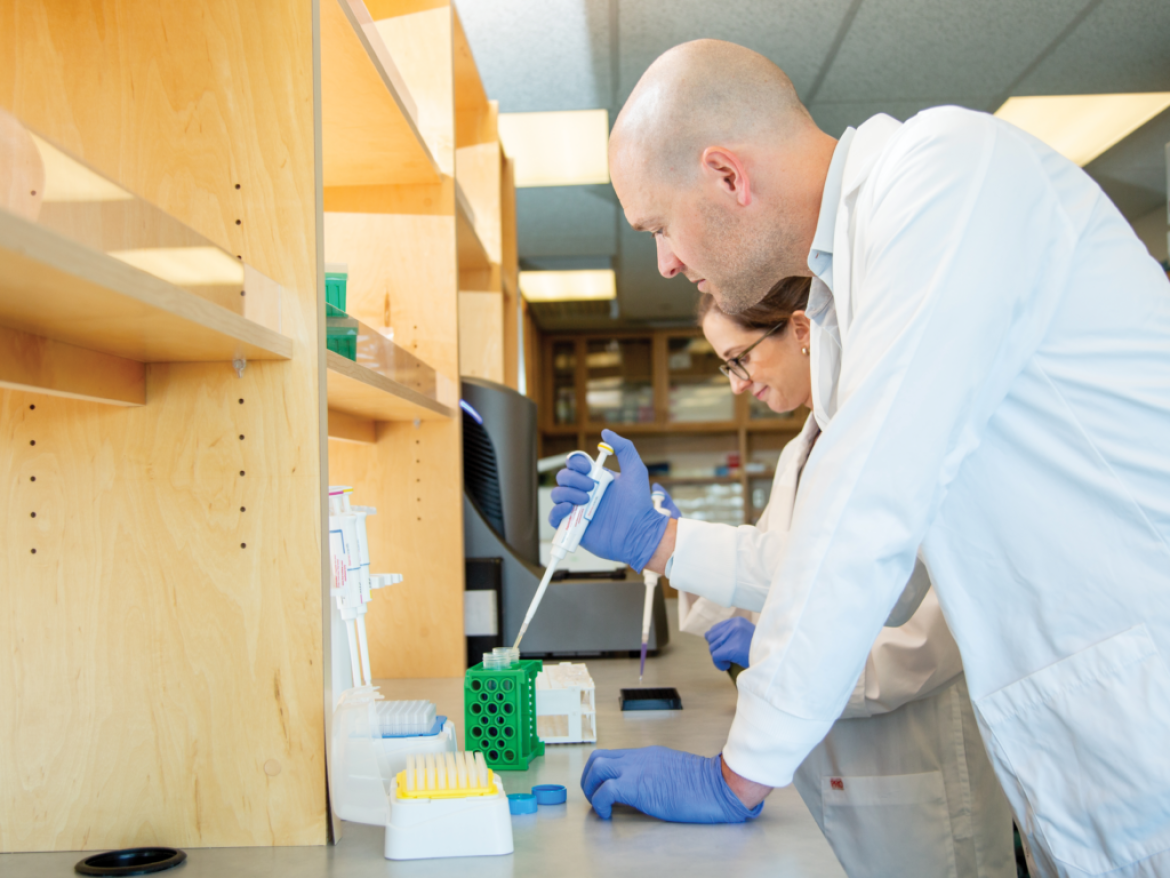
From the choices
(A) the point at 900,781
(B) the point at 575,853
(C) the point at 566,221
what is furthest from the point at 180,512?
(C) the point at 566,221

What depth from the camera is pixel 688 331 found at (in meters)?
7.07

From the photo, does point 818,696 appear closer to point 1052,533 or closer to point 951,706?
point 1052,533

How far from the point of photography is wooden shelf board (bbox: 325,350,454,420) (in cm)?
93

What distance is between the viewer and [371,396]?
1142 mm

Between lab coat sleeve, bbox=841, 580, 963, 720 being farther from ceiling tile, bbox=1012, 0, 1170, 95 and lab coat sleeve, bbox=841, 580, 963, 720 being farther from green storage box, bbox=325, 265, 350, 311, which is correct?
ceiling tile, bbox=1012, 0, 1170, 95

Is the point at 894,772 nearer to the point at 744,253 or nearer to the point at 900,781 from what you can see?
the point at 900,781

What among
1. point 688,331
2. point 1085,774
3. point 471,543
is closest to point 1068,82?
point 471,543

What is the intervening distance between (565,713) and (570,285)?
473 cm

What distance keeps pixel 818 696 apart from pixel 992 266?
1.35 feet

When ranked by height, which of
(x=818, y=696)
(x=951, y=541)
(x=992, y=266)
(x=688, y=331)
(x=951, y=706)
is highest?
(x=688, y=331)

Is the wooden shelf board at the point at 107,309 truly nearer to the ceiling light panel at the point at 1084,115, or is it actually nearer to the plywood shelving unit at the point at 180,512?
the plywood shelving unit at the point at 180,512

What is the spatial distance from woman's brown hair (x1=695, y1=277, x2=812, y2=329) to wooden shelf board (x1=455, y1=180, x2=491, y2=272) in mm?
496

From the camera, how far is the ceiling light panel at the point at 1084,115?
3328 mm

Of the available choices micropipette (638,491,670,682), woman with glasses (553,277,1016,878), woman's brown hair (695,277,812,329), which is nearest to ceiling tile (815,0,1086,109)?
woman's brown hair (695,277,812,329)
